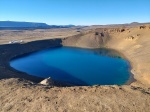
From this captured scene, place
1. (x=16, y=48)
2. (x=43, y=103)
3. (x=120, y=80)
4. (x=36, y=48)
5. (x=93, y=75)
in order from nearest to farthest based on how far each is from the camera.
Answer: (x=43, y=103)
(x=120, y=80)
(x=93, y=75)
(x=16, y=48)
(x=36, y=48)

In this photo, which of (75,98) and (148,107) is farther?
(75,98)

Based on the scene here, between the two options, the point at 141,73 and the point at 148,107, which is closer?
the point at 148,107

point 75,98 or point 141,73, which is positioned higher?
point 75,98

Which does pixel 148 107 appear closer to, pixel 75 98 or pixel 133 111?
pixel 133 111

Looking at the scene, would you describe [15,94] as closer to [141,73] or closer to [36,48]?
[141,73]

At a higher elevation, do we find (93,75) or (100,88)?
(100,88)

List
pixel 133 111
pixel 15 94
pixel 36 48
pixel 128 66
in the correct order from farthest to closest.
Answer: pixel 36 48 < pixel 128 66 < pixel 15 94 < pixel 133 111

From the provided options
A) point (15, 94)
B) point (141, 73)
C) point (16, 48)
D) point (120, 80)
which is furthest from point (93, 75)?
point (16, 48)

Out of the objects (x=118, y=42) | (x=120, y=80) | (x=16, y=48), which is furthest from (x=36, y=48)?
(x=120, y=80)

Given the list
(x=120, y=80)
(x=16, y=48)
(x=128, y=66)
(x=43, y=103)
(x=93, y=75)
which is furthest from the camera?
(x=16, y=48)
